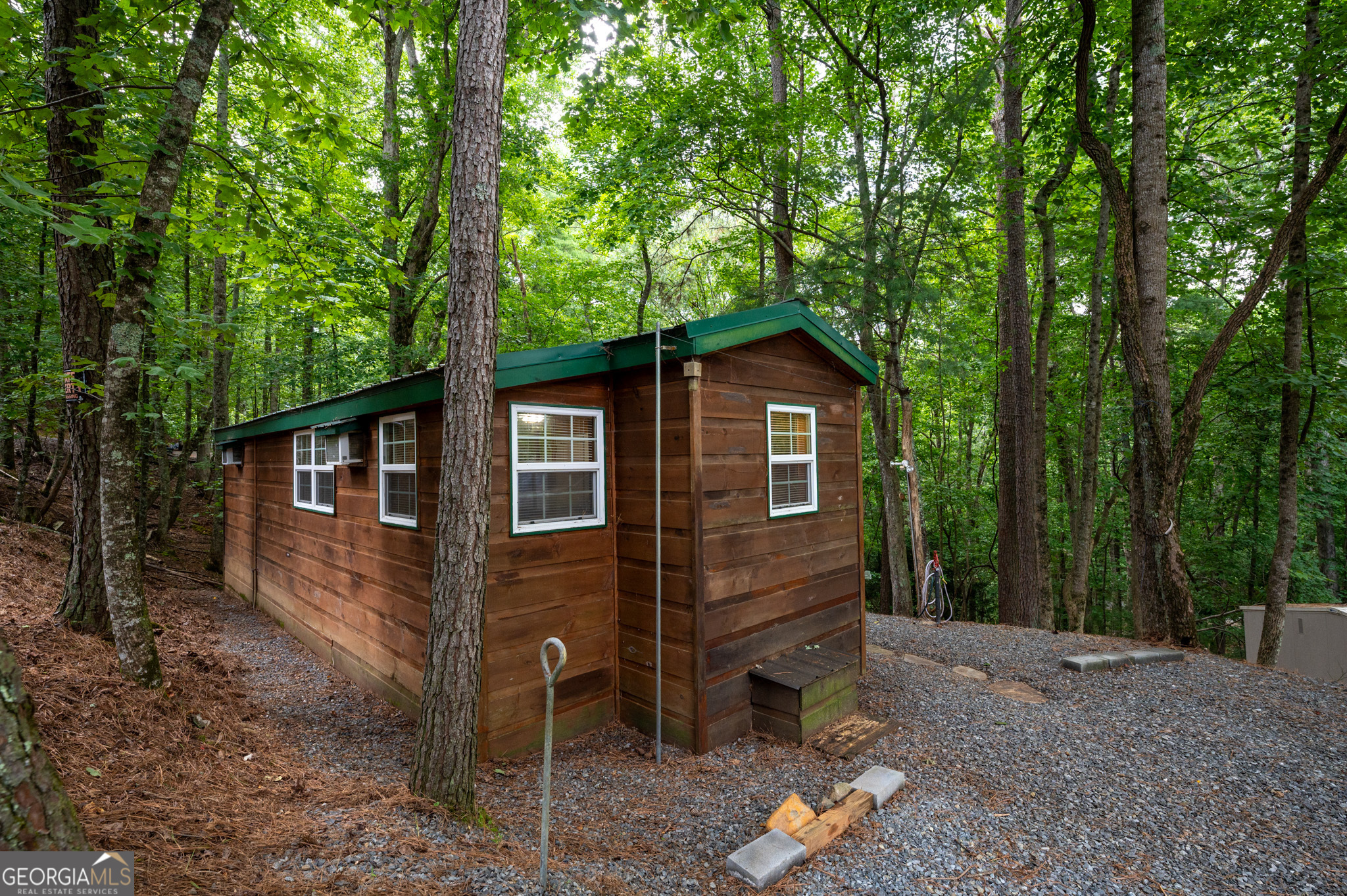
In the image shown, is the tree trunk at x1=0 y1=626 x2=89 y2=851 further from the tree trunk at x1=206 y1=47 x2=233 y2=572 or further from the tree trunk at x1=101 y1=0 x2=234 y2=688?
the tree trunk at x1=206 y1=47 x2=233 y2=572

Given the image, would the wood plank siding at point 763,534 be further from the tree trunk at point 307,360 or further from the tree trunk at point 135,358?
the tree trunk at point 307,360

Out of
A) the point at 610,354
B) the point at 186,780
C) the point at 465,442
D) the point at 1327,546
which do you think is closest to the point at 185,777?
the point at 186,780

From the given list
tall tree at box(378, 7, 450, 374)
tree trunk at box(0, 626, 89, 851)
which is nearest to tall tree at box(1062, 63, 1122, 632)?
tall tree at box(378, 7, 450, 374)

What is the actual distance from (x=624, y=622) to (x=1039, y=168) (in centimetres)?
1203

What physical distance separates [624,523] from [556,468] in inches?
30.6

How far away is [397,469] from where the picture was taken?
5.05 meters

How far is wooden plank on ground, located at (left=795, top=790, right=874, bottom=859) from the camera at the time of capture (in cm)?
321

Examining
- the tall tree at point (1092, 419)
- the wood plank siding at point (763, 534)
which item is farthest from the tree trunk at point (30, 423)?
the tall tree at point (1092, 419)

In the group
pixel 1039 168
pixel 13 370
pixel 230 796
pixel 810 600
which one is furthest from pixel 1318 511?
pixel 13 370

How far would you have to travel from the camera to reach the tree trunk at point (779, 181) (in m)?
8.94

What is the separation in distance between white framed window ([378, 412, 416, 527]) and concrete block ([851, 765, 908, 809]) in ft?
12.5

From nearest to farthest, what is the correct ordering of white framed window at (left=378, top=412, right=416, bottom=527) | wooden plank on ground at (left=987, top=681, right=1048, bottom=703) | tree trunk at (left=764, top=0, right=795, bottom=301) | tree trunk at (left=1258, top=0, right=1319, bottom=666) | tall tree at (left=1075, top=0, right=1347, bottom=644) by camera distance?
white framed window at (left=378, top=412, right=416, bottom=527) → wooden plank on ground at (left=987, top=681, right=1048, bottom=703) → tall tree at (left=1075, top=0, right=1347, bottom=644) → tree trunk at (left=1258, top=0, right=1319, bottom=666) → tree trunk at (left=764, top=0, right=795, bottom=301)

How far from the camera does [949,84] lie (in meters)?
8.83

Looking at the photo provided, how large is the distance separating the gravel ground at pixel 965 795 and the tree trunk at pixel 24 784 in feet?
3.07
